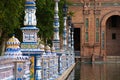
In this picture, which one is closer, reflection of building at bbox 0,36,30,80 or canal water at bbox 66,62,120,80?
reflection of building at bbox 0,36,30,80

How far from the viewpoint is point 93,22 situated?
176ft

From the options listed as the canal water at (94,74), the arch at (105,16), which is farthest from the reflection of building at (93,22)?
the canal water at (94,74)

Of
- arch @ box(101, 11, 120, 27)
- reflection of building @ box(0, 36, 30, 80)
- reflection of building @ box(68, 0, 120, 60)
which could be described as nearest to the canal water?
reflection of building @ box(0, 36, 30, 80)

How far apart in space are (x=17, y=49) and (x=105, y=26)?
45153mm

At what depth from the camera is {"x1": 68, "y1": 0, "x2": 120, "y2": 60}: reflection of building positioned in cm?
5269

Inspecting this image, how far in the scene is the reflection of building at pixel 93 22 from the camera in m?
52.7

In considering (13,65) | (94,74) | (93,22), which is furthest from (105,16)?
(13,65)

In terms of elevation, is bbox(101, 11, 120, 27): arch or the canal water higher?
bbox(101, 11, 120, 27): arch

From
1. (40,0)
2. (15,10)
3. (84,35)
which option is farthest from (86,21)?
(15,10)

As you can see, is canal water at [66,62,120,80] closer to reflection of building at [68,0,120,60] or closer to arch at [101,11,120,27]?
reflection of building at [68,0,120,60]

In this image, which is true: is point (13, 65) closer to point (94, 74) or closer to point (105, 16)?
point (94, 74)

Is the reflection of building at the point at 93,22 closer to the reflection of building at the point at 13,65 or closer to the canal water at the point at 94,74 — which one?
the canal water at the point at 94,74

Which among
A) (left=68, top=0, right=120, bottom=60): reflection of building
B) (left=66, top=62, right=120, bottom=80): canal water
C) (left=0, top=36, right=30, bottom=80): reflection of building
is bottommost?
(left=66, top=62, right=120, bottom=80): canal water

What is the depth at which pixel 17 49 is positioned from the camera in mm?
9219
